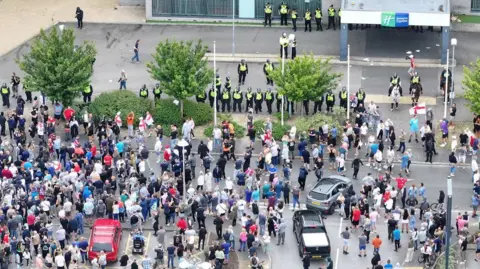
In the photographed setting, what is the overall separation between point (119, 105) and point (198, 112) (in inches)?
160

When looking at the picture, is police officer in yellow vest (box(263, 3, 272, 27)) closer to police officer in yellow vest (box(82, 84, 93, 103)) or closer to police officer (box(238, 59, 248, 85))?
police officer (box(238, 59, 248, 85))

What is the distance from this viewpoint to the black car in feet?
176

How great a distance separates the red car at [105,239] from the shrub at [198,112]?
40.5 ft

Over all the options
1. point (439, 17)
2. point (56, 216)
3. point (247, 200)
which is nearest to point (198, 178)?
point (247, 200)

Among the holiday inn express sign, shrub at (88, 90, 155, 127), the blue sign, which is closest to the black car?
shrub at (88, 90, 155, 127)

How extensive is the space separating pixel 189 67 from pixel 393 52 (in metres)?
14.8

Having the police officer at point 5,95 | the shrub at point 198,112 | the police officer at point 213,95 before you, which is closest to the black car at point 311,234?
the shrub at point 198,112

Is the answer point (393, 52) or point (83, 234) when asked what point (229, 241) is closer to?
point (83, 234)

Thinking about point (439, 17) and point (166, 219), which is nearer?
point (166, 219)

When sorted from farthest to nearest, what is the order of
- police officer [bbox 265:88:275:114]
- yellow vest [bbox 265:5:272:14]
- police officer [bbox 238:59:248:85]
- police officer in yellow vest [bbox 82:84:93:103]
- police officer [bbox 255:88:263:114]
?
1. yellow vest [bbox 265:5:272:14]
2. police officer [bbox 238:59:248:85]
3. police officer in yellow vest [bbox 82:84:93:103]
4. police officer [bbox 255:88:263:114]
5. police officer [bbox 265:88:275:114]

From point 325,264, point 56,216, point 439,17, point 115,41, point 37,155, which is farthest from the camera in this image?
point 115,41

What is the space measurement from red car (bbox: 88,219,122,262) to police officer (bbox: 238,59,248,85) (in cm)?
1790

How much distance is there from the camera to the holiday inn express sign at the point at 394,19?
71.8m

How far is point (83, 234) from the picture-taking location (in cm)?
5647
